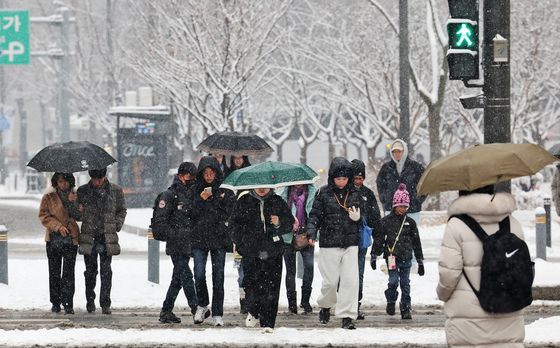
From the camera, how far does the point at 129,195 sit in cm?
3406

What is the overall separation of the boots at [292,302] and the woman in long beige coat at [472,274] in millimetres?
6039

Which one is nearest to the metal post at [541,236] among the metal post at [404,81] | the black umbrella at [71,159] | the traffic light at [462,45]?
the metal post at [404,81]

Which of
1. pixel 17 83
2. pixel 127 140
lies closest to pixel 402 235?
pixel 127 140

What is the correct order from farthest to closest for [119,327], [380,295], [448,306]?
[380,295] < [119,327] < [448,306]

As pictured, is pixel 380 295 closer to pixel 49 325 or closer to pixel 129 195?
pixel 49 325

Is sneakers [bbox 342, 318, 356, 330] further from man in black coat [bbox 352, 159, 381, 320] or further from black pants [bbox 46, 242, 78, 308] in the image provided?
black pants [bbox 46, 242, 78, 308]

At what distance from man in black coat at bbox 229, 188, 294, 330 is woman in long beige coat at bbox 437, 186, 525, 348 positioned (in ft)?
14.3

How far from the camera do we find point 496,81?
12211 millimetres

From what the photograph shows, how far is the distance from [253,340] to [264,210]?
51.9 inches

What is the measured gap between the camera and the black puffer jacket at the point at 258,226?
11.8 meters

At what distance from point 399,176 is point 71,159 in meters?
4.23

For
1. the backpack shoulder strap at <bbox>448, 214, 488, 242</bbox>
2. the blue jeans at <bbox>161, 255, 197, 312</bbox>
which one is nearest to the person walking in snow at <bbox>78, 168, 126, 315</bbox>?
the blue jeans at <bbox>161, 255, 197, 312</bbox>

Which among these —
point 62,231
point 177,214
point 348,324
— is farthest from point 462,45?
point 62,231

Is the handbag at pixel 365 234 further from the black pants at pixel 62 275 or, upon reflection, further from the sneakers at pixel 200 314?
the black pants at pixel 62 275
